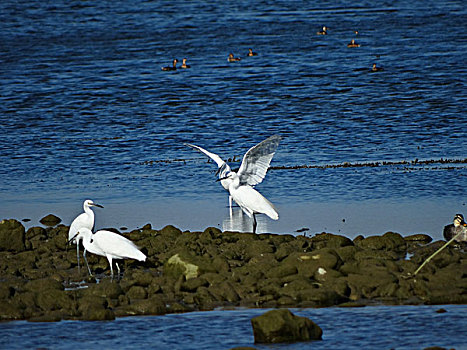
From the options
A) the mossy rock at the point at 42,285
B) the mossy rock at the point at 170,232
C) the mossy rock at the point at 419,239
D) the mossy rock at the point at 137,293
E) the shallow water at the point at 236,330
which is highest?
the mossy rock at the point at 170,232

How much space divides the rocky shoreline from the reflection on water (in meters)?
1.56

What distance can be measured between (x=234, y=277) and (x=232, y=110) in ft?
52.1

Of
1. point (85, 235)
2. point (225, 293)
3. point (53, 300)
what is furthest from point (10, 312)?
point (225, 293)

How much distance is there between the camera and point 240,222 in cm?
1387

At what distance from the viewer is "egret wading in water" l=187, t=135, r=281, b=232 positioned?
42.9 ft

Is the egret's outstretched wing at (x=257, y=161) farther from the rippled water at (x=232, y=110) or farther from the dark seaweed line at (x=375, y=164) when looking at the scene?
the dark seaweed line at (x=375, y=164)

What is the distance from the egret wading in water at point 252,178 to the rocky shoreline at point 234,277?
1443 mm

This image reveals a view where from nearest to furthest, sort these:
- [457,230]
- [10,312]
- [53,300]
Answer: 1. [10,312]
2. [53,300]
3. [457,230]

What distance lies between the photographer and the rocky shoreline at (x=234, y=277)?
30.7ft

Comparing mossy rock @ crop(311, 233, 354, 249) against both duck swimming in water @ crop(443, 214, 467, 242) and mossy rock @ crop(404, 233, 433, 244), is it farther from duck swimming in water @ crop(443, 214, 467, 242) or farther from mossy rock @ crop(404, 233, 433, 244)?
duck swimming in water @ crop(443, 214, 467, 242)

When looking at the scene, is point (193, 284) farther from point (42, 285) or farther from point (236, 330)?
point (42, 285)

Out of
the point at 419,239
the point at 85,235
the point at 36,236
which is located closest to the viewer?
the point at 85,235

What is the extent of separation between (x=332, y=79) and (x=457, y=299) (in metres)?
21.1

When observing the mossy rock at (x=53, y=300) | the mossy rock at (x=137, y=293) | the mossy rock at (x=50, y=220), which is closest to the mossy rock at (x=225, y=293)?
the mossy rock at (x=137, y=293)
